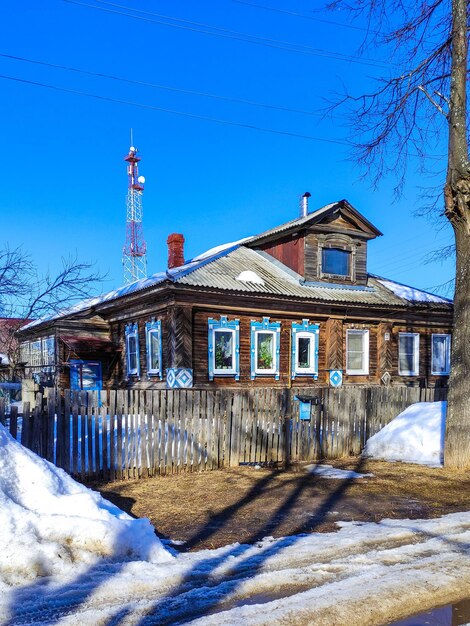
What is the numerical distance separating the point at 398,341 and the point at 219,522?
18.1 metres

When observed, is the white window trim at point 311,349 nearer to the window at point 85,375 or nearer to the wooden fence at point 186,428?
the window at point 85,375

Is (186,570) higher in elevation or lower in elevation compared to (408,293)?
lower

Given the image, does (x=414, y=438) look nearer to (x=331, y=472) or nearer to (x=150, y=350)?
(x=331, y=472)

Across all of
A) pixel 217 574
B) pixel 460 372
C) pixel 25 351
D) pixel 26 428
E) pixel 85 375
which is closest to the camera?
pixel 217 574

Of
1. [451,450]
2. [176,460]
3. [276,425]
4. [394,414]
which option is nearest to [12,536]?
[176,460]

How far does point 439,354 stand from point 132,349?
526 inches

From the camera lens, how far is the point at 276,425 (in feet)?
33.5

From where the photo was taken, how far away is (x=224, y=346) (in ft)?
62.8

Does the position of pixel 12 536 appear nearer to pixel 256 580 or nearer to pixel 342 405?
pixel 256 580

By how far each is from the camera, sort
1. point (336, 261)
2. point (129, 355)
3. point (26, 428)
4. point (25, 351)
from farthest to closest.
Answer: point (25, 351) < point (336, 261) < point (129, 355) < point (26, 428)

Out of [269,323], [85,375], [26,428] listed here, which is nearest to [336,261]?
[269,323]

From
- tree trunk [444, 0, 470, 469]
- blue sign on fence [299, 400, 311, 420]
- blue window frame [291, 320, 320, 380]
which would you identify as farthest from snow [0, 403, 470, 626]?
blue window frame [291, 320, 320, 380]

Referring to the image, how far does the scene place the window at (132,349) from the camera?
68.3ft

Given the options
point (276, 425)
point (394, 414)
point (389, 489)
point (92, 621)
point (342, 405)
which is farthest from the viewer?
point (394, 414)
